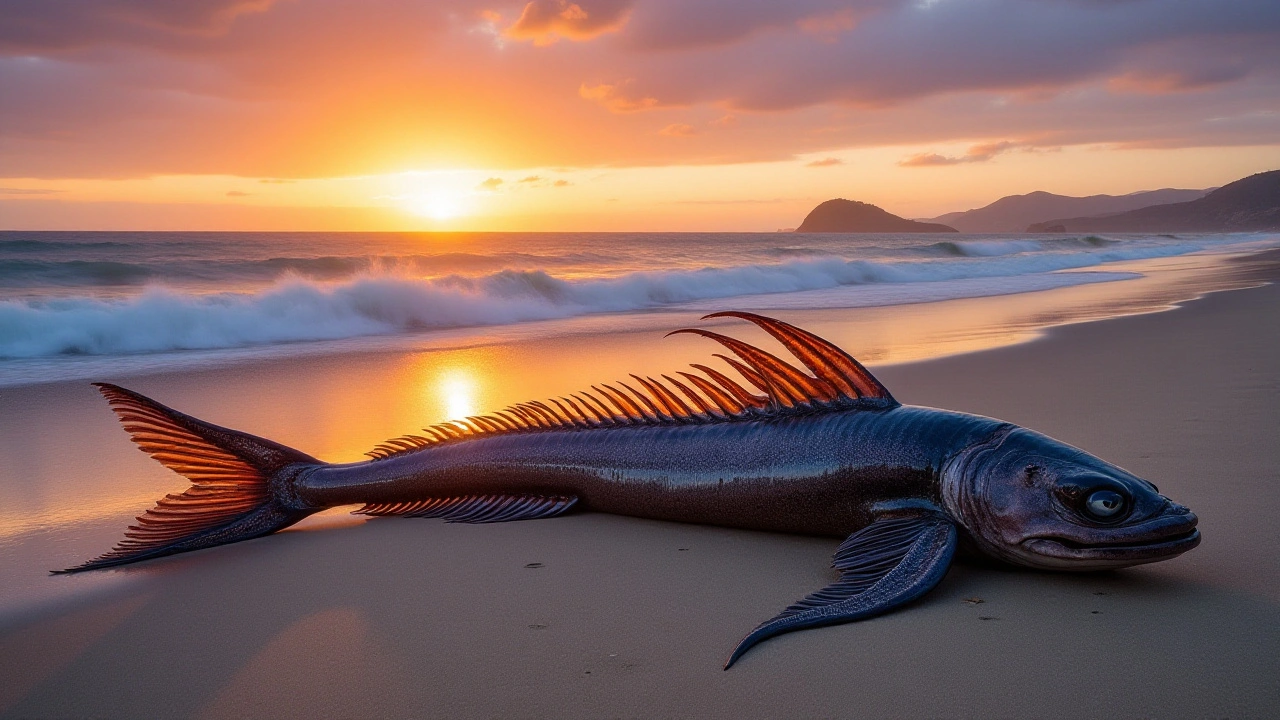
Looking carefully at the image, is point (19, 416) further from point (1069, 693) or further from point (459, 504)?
point (1069, 693)

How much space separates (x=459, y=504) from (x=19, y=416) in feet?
15.9

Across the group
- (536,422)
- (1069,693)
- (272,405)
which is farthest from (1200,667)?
(272,405)

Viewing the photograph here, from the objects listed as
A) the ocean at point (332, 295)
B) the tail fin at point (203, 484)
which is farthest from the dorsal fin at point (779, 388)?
the ocean at point (332, 295)

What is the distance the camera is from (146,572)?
3736 millimetres

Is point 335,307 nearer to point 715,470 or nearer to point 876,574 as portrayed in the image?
point 715,470

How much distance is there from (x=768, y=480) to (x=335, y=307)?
13230mm

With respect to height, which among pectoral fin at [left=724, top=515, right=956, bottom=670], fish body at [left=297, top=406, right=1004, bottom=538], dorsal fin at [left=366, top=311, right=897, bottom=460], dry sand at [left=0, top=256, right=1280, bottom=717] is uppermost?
dorsal fin at [left=366, top=311, right=897, bottom=460]

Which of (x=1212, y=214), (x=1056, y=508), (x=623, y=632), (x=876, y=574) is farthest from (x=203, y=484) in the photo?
(x=1212, y=214)

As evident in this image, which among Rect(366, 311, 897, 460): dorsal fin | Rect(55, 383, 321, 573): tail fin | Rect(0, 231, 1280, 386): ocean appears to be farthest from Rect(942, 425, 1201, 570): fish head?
Rect(0, 231, 1280, 386): ocean

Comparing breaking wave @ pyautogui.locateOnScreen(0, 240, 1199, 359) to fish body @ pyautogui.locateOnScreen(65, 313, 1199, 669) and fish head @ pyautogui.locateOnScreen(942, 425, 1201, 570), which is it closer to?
fish body @ pyautogui.locateOnScreen(65, 313, 1199, 669)

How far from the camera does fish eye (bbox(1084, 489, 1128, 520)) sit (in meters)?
→ 2.96

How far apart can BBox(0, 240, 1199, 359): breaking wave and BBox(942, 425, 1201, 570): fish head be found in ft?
38.5

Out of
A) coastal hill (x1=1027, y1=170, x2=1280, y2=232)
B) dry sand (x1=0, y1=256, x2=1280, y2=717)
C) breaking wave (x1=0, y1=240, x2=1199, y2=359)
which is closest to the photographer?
dry sand (x1=0, y1=256, x2=1280, y2=717)

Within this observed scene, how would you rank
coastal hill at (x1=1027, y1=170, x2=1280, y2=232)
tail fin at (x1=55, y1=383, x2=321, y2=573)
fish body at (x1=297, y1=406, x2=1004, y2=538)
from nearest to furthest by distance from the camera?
fish body at (x1=297, y1=406, x2=1004, y2=538) → tail fin at (x1=55, y1=383, x2=321, y2=573) → coastal hill at (x1=1027, y1=170, x2=1280, y2=232)
